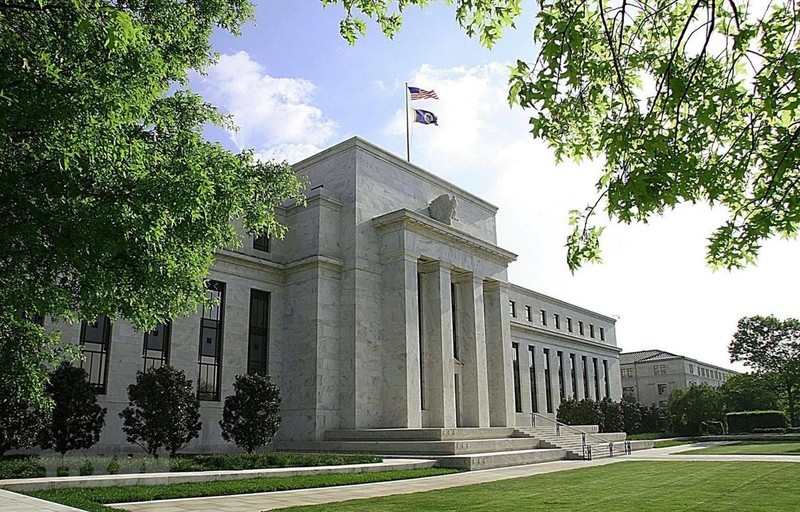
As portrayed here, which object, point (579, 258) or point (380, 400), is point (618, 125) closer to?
point (579, 258)

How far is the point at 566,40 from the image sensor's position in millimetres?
6281

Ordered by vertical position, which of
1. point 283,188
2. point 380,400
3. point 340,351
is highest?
point 283,188

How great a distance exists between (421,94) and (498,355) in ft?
55.3

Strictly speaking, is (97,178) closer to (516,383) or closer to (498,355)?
(498,355)

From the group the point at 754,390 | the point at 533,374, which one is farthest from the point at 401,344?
the point at 754,390

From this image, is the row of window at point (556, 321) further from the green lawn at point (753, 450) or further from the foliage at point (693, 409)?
the green lawn at point (753, 450)

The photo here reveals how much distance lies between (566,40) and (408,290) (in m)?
26.8

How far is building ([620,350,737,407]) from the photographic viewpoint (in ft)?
312

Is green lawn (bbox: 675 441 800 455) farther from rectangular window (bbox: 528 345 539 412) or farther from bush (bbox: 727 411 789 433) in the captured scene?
bush (bbox: 727 411 789 433)

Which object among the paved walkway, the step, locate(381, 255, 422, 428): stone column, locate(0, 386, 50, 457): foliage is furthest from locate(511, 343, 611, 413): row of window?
locate(0, 386, 50, 457): foliage

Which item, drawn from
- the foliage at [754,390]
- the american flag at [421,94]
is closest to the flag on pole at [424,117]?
the american flag at [421,94]

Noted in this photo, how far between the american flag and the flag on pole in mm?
805

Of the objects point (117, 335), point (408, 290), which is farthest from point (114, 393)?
point (408, 290)

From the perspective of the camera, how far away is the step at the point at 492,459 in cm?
2299
